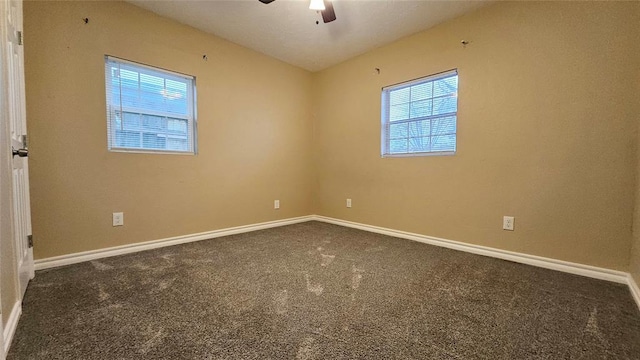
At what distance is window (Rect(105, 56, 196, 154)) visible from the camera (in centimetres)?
239

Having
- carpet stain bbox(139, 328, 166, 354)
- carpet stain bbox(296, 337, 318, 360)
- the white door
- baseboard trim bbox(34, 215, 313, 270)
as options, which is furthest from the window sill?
the white door

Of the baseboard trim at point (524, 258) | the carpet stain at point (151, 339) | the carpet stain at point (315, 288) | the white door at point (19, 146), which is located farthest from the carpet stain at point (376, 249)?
the white door at point (19, 146)

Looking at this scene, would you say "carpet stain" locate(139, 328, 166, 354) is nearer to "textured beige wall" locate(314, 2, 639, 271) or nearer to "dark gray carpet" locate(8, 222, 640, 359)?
"dark gray carpet" locate(8, 222, 640, 359)

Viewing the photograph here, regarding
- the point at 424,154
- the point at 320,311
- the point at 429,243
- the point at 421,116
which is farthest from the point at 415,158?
the point at 320,311

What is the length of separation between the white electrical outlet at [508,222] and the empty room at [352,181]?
0.9 inches

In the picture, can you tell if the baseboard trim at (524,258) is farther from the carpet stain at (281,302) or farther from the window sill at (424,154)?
the carpet stain at (281,302)

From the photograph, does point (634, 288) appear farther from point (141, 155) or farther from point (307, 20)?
point (141, 155)

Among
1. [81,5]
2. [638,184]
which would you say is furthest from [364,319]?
[81,5]

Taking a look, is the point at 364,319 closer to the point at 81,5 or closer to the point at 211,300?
the point at 211,300

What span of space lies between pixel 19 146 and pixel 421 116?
11.1ft

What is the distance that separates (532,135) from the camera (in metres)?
2.17

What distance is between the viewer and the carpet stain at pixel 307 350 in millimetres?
1059

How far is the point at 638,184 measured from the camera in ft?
5.72

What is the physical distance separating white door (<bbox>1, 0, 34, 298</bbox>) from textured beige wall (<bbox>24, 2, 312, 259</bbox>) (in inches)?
7.2
